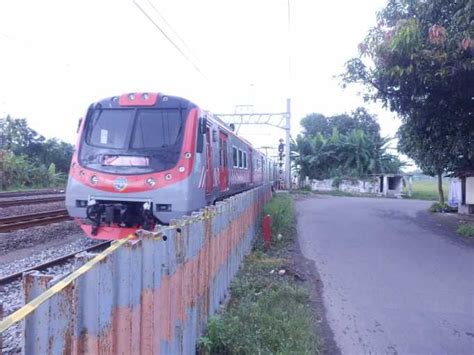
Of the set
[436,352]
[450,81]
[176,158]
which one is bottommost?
[436,352]

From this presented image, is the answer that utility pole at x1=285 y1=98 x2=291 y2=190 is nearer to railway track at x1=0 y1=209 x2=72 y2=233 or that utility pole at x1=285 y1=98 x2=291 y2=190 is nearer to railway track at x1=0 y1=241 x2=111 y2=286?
railway track at x1=0 y1=209 x2=72 y2=233

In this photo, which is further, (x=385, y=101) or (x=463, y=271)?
(x=385, y=101)

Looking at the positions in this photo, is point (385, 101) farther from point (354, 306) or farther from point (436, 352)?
point (436, 352)

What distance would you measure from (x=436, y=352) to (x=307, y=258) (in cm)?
450

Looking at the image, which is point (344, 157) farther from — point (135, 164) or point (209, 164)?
point (135, 164)

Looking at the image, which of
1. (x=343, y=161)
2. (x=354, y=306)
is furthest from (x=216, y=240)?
(x=343, y=161)

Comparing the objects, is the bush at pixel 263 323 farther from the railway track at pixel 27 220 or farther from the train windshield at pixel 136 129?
the railway track at pixel 27 220

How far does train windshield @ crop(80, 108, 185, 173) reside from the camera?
26.5ft

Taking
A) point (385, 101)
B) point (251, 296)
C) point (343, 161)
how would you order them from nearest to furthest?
1. point (251, 296)
2. point (385, 101)
3. point (343, 161)

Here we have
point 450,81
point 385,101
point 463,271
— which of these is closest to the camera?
point 463,271

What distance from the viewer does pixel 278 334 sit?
14.5 feet

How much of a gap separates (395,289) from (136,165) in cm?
476

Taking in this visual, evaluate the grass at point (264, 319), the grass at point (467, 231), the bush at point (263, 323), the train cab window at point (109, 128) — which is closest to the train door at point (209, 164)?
the train cab window at point (109, 128)

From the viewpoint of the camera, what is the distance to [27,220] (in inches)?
474
